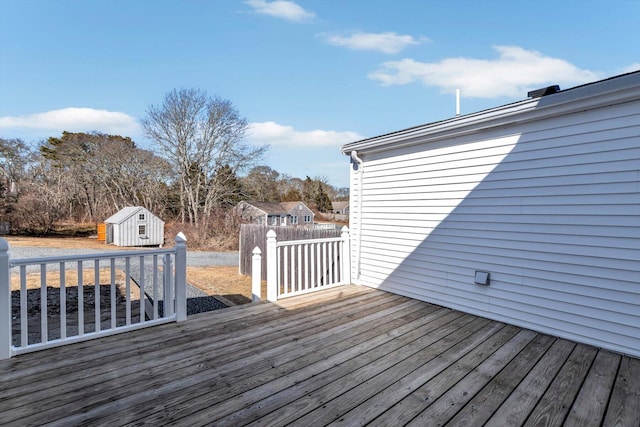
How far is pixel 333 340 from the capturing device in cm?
286

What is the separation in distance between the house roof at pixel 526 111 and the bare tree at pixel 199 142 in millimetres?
16215

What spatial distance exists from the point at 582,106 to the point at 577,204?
87 cm

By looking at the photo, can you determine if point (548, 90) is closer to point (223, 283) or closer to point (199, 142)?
point (223, 283)

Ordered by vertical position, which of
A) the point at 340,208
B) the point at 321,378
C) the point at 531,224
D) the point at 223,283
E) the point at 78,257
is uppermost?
the point at 340,208

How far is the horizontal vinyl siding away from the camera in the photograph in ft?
8.80

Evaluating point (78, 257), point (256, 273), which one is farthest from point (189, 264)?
point (78, 257)

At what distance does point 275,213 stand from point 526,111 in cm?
2430

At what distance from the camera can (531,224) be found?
Answer: 3209 millimetres

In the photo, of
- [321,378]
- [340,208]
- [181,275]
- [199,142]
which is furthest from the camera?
[340,208]

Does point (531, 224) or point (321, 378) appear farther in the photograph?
point (531, 224)

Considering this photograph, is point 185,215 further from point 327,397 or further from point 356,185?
point 327,397

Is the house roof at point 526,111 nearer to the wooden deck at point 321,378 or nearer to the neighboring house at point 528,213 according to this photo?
the neighboring house at point 528,213

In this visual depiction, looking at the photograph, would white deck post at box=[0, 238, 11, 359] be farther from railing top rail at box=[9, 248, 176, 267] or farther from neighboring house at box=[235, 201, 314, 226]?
neighboring house at box=[235, 201, 314, 226]

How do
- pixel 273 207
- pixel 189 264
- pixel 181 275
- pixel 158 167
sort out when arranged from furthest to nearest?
pixel 273 207 < pixel 158 167 < pixel 189 264 < pixel 181 275
